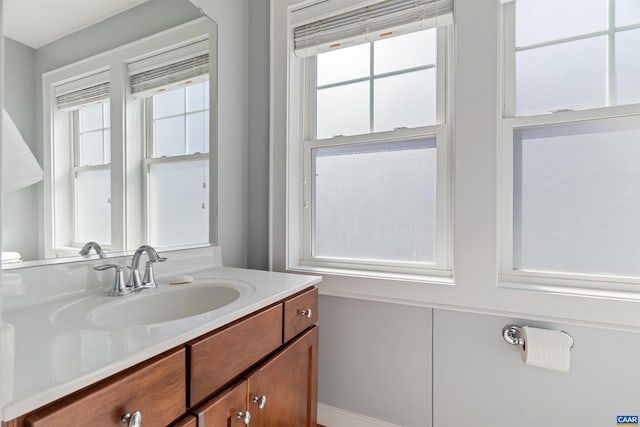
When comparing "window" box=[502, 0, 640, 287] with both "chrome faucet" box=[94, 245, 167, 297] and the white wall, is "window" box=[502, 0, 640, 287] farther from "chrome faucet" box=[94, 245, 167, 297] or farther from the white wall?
"chrome faucet" box=[94, 245, 167, 297]

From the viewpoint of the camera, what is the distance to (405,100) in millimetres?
1379

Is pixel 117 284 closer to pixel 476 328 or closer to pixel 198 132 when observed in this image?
pixel 198 132

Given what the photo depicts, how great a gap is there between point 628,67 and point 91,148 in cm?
184

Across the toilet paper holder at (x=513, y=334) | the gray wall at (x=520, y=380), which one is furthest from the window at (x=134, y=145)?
the toilet paper holder at (x=513, y=334)

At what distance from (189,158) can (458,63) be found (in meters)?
1.17

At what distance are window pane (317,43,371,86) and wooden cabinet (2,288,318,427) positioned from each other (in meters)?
1.06

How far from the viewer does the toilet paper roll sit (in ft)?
3.29

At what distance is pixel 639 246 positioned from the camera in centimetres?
103

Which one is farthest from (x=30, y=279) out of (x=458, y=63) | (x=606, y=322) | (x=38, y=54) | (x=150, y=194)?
(x=606, y=322)

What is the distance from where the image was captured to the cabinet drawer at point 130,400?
44cm

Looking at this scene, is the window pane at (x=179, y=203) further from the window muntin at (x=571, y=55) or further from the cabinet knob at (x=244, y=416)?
the window muntin at (x=571, y=55)

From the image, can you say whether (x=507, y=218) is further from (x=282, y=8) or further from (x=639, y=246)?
(x=282, y=8)

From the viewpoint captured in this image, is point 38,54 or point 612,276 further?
point 612,276

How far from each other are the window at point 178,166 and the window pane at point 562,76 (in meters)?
1.34
